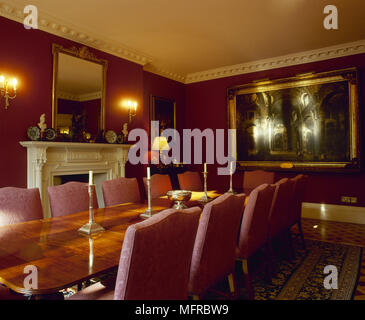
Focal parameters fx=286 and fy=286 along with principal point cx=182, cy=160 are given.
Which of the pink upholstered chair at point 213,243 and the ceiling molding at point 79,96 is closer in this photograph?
the pink upholstered chair at point 213,243

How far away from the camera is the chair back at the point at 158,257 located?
1.03 meters

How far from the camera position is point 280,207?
2.83m

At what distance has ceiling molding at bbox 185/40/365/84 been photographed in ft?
15.1

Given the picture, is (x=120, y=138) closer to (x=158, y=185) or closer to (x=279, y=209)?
(x=158, y=185)

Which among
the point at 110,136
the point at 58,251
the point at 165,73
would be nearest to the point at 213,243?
the point at 58,251

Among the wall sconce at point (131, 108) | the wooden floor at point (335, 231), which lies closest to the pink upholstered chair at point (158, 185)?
the wall sconce at point (131, 108)

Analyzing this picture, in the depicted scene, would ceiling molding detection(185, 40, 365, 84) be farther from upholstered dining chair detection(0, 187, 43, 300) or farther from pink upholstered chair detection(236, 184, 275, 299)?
upholstered dining chair detection(0, 187, 43, 300)

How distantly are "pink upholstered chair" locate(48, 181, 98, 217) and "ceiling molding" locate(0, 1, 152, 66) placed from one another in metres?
2.21

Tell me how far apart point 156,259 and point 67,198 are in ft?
5.19

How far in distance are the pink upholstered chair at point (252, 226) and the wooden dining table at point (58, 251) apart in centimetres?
79

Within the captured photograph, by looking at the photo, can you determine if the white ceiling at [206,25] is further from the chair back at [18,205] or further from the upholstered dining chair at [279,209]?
the chair back at [18,205]

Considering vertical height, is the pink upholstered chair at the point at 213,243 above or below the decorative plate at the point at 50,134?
below

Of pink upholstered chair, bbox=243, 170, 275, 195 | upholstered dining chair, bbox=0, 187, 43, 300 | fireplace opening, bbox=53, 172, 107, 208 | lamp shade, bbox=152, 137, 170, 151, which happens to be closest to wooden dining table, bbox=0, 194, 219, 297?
upholstered dining chair, bbox=0, 187, 43, 300

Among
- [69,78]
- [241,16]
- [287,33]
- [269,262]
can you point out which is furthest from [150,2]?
[269,262]
